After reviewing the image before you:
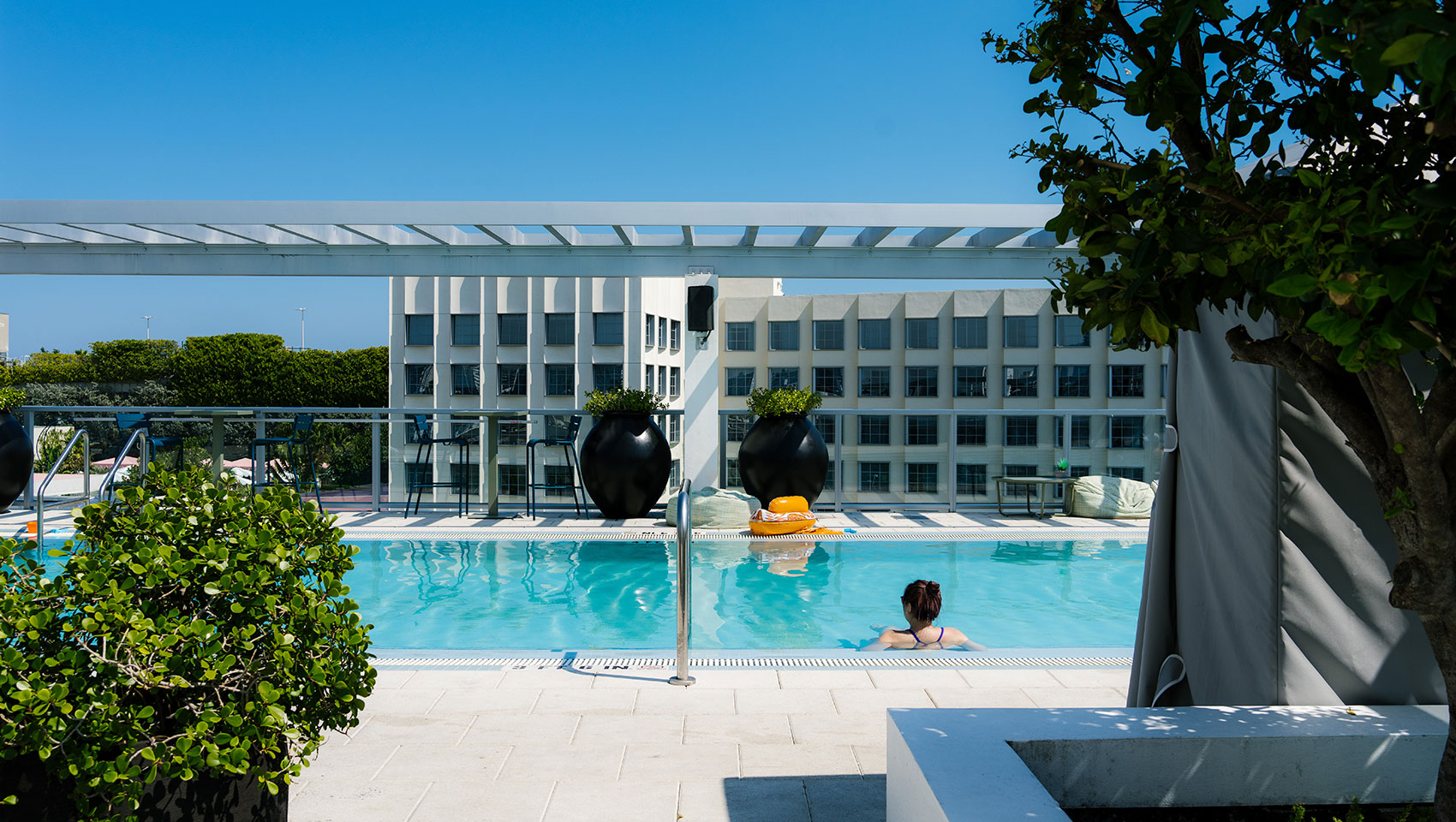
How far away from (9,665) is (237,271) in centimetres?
813

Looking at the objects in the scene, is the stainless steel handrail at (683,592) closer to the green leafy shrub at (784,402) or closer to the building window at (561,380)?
the green leafy shrub at (784,402)

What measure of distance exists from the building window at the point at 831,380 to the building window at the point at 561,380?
23844 millimetres

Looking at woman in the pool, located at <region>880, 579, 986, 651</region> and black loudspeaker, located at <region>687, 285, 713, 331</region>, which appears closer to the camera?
woman in the pool, located at <region>880, 579, 986, 651</region>

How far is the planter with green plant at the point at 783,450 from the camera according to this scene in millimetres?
8148

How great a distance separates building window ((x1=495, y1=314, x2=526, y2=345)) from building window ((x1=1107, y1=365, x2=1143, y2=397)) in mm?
38873

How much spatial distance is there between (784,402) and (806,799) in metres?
5.93

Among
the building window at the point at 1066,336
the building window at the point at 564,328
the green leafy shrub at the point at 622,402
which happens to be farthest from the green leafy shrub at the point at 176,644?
the building window at the point at 1066,336

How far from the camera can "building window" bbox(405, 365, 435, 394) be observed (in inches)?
2172

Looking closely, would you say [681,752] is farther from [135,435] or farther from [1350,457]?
A: [135,435]

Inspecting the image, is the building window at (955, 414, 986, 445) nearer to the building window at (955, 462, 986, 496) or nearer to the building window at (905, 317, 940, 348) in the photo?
the building window at (955, 462, 986, 496)

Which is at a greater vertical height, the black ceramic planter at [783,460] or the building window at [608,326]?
the building window at [608,326]

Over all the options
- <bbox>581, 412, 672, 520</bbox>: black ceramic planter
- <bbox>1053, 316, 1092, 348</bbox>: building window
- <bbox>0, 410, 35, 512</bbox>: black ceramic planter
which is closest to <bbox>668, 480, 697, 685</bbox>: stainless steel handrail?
<bbox>581, 412, 672, 520</bbox>: black ceramic planter

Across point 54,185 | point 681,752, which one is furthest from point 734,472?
point 54,185

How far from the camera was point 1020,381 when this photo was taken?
7188cm
